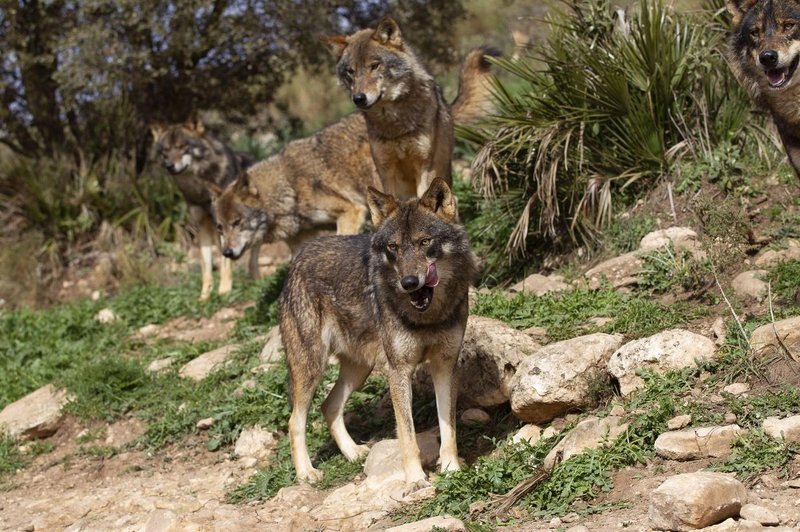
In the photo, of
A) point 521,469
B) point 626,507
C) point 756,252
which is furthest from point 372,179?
point 626,507

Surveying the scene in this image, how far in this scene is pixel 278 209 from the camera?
38.7ft

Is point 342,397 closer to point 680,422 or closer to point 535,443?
point 535,443

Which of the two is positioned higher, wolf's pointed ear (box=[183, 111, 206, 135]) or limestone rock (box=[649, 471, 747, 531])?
wolf's pointed ear (box=[183, 111, 206, 135])

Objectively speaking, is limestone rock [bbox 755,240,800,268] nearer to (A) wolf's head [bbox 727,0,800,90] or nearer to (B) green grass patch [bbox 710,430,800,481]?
(A) wolf's head [bbox 727,0,800,90]

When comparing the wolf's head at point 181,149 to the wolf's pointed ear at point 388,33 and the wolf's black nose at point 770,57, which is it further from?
the wolf's black nose at point 770,57

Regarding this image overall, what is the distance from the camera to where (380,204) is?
6848 millimetres

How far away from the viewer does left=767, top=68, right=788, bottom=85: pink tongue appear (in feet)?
22.9

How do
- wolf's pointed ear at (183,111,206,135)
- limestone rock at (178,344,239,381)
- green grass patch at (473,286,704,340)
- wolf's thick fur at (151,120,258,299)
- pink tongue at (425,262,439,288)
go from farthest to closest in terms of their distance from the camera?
1. wolf's pointed ear at (183,111,206,135)
2. wolf's thick fur at (151,120,258,299)
3. limestone rock at (178,344,239,381)
4. green grass patch at (473,286,704,340)
5. pink tongue at (425,262,439,288)

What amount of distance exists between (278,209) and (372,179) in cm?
117

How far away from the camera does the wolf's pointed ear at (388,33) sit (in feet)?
32.6

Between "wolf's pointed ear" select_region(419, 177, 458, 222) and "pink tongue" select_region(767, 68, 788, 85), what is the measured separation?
2410mm

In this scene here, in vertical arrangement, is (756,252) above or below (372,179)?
below

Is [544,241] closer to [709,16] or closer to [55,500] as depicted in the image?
[709,16]

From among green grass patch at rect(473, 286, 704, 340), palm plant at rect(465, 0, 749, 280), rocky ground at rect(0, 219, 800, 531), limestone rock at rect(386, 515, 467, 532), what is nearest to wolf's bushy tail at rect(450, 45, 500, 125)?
palm plant at rect(465, 0, 749, 280)
